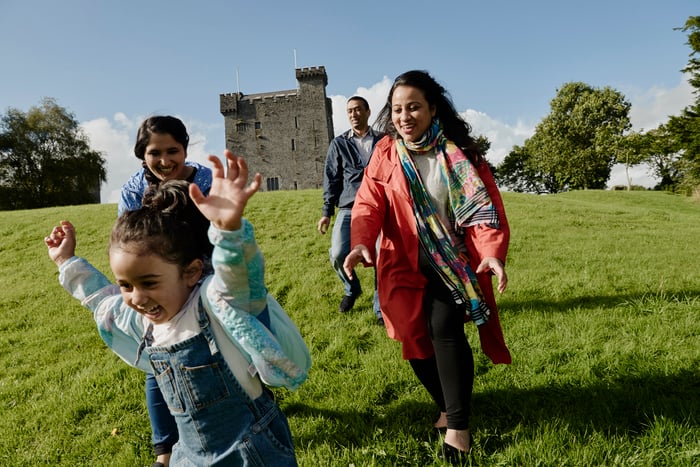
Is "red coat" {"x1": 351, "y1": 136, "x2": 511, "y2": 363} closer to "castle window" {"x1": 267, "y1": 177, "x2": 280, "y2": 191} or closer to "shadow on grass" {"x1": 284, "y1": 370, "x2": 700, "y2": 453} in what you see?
"shadow on grass" {"x1": 284, "y1": 370, "x2": 700, "y2": 453}

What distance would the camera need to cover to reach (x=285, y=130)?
60.8 meters

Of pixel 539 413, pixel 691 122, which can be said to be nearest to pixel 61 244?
pixel 539 413

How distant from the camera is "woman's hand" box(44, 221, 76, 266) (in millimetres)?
2078

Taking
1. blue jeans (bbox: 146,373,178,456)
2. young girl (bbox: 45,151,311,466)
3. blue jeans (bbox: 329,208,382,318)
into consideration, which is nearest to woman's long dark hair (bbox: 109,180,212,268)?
young girl (bbox: 45,151,311,466)

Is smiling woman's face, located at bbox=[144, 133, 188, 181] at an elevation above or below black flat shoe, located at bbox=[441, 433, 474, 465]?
above

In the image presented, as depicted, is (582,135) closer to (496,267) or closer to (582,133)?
(582,133)

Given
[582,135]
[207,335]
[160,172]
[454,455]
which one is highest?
[582,135]

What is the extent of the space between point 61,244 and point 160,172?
93cm

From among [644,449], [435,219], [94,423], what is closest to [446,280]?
[435,219]

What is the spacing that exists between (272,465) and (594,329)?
3.91 metres

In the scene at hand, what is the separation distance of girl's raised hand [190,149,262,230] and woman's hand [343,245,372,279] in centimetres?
122

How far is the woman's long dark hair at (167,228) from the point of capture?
159cm

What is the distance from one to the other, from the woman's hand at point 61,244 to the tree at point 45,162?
4852 cm

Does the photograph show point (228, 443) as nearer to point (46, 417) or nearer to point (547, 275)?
point (46, 417)
